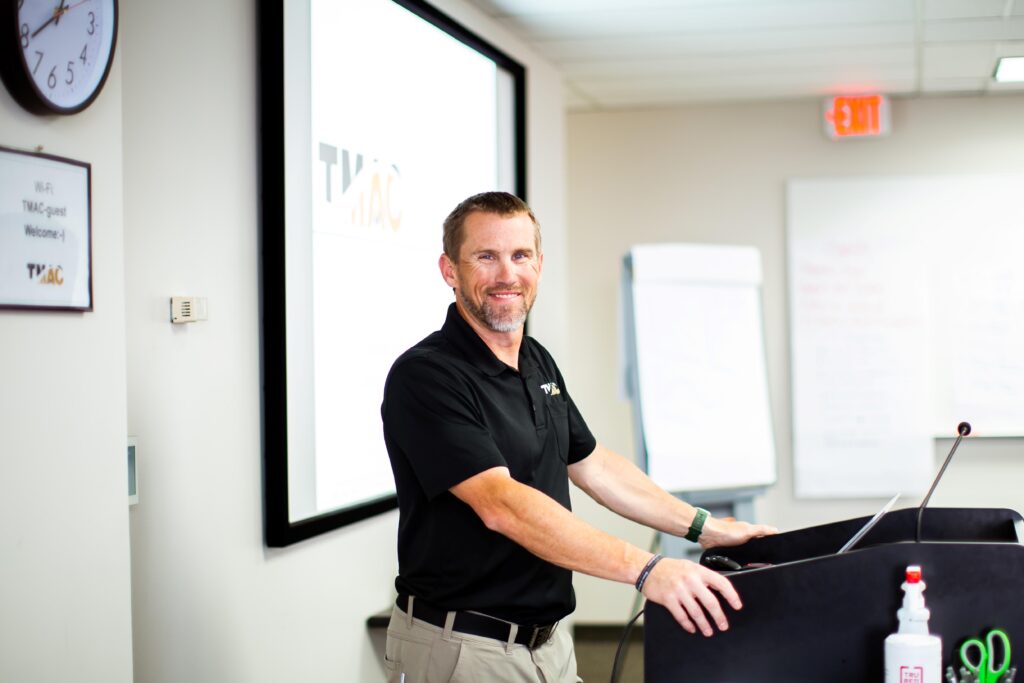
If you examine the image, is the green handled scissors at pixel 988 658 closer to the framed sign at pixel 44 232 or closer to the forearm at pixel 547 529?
the forearm at pixel 547 529

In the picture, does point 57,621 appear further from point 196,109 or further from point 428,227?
point 428,227

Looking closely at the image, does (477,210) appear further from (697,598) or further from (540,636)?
(697,598)

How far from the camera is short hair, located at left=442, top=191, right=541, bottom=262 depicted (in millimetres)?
1853

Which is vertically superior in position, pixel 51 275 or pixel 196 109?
pixel 196 109

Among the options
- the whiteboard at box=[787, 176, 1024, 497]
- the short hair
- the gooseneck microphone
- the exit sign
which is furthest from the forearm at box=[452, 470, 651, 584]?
the exit sign

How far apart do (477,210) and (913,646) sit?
3.32 ft

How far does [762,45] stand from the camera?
3852mm

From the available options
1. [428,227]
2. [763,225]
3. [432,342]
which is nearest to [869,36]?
[763,225]

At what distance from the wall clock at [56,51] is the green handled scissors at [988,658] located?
54.0 inches

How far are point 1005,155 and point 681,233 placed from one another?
150 centimetres

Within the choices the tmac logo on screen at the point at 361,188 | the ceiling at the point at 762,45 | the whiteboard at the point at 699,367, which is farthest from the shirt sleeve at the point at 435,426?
the whiteboard at the point at 699,367

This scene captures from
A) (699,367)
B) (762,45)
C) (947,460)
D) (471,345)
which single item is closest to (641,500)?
(471,345)

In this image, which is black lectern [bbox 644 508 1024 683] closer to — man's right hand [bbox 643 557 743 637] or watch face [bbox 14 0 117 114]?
man's right hand [bbox 643 557 743 637]

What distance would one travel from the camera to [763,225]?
16.3 ft
